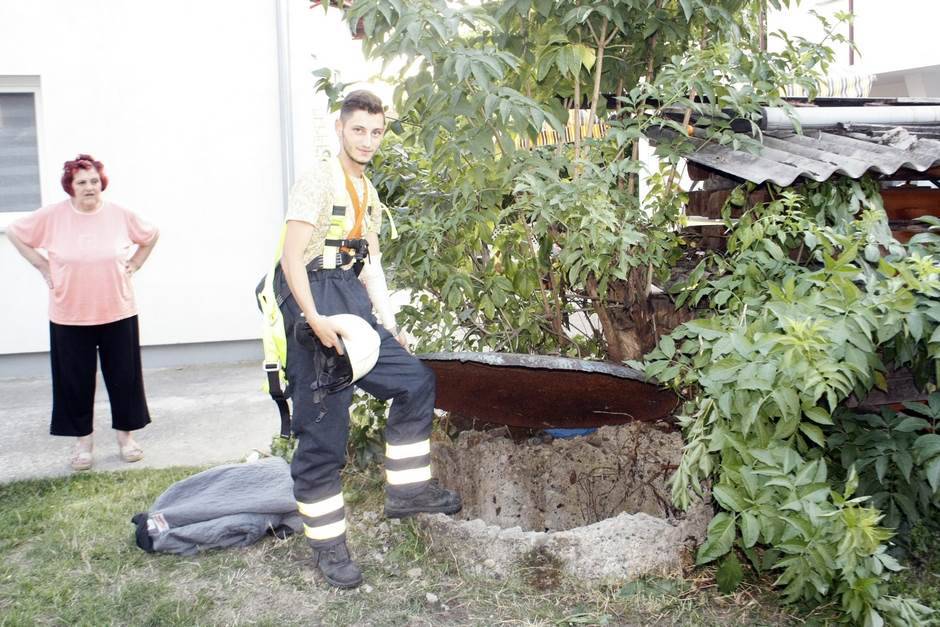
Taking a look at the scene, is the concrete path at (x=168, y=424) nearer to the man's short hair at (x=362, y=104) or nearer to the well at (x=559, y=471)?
the well at (x=559, y=471)

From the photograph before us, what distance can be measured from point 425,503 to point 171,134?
5.11 meters

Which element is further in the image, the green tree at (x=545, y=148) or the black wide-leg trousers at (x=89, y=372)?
the black wide-leg trousers at (x=89, y=372)

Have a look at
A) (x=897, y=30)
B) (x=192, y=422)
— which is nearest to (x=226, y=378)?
(x=192, y=422)

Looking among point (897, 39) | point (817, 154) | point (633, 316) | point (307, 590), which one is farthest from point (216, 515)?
point (897, 39)

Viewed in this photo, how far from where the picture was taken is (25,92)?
7.50 metres

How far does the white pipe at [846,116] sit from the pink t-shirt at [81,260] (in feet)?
12.1

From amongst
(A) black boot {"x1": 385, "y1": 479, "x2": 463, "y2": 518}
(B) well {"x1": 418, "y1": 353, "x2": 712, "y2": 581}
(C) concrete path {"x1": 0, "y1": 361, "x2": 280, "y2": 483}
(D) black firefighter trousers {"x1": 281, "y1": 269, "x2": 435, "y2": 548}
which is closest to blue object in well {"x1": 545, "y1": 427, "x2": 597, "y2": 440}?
(B) well {"x1": 418, "y1": 353, "x2": 712, "y2": 581}

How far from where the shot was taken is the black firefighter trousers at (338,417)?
3.44 m

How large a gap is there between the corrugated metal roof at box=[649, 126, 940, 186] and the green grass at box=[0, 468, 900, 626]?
1.68 metres

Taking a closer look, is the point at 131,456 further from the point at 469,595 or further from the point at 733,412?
the point at 733,412

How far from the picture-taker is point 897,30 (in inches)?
475

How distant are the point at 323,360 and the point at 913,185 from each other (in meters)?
3.06

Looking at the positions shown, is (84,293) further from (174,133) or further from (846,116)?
(846,116)

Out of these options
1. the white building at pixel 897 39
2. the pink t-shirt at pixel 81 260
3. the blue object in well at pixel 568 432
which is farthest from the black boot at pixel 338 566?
the white building at pixel 897 39
